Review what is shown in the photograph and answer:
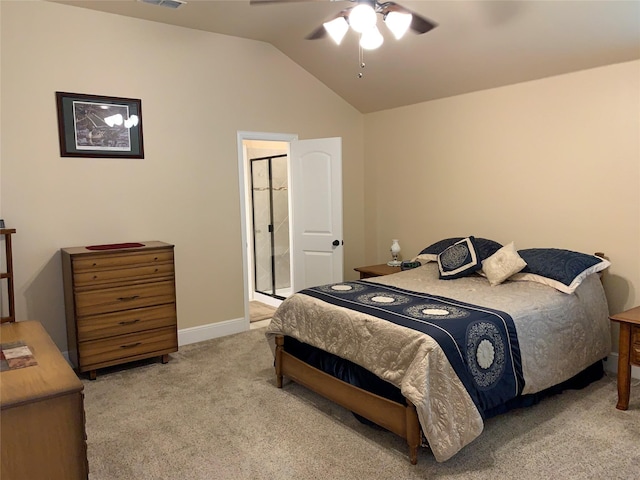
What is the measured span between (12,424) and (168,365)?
105 inches

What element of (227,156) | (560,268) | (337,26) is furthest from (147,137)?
(560,268)

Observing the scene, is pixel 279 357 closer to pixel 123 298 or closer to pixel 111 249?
pixel 123 298

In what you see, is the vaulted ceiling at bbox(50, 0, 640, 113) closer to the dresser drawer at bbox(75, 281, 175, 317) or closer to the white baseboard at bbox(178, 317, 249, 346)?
the dresser drawer at bbox(75, 281, 175, 317)

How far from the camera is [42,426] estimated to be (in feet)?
4.85

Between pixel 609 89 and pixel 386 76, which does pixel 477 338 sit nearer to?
pixel 609 89

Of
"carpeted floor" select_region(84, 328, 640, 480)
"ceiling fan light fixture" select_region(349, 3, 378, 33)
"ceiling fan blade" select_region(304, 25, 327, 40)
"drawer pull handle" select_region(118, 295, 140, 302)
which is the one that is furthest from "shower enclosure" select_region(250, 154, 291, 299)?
"ceiling fan light fixture" select_region(349, 3, 378, 33)

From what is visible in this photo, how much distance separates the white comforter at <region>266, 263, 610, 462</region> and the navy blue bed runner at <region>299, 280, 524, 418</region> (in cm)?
7

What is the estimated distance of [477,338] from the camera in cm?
266

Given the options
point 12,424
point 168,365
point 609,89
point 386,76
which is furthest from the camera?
point 386,76

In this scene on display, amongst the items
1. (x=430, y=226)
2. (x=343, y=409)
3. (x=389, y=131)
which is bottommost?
(x=343, y=409)

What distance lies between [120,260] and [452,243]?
2.85m

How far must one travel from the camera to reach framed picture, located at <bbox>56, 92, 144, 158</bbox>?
150 inches

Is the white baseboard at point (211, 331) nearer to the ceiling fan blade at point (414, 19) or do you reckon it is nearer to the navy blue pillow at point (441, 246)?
the navy blue pillow at point (441, 246)

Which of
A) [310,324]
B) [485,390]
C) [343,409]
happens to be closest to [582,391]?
[485,390]
